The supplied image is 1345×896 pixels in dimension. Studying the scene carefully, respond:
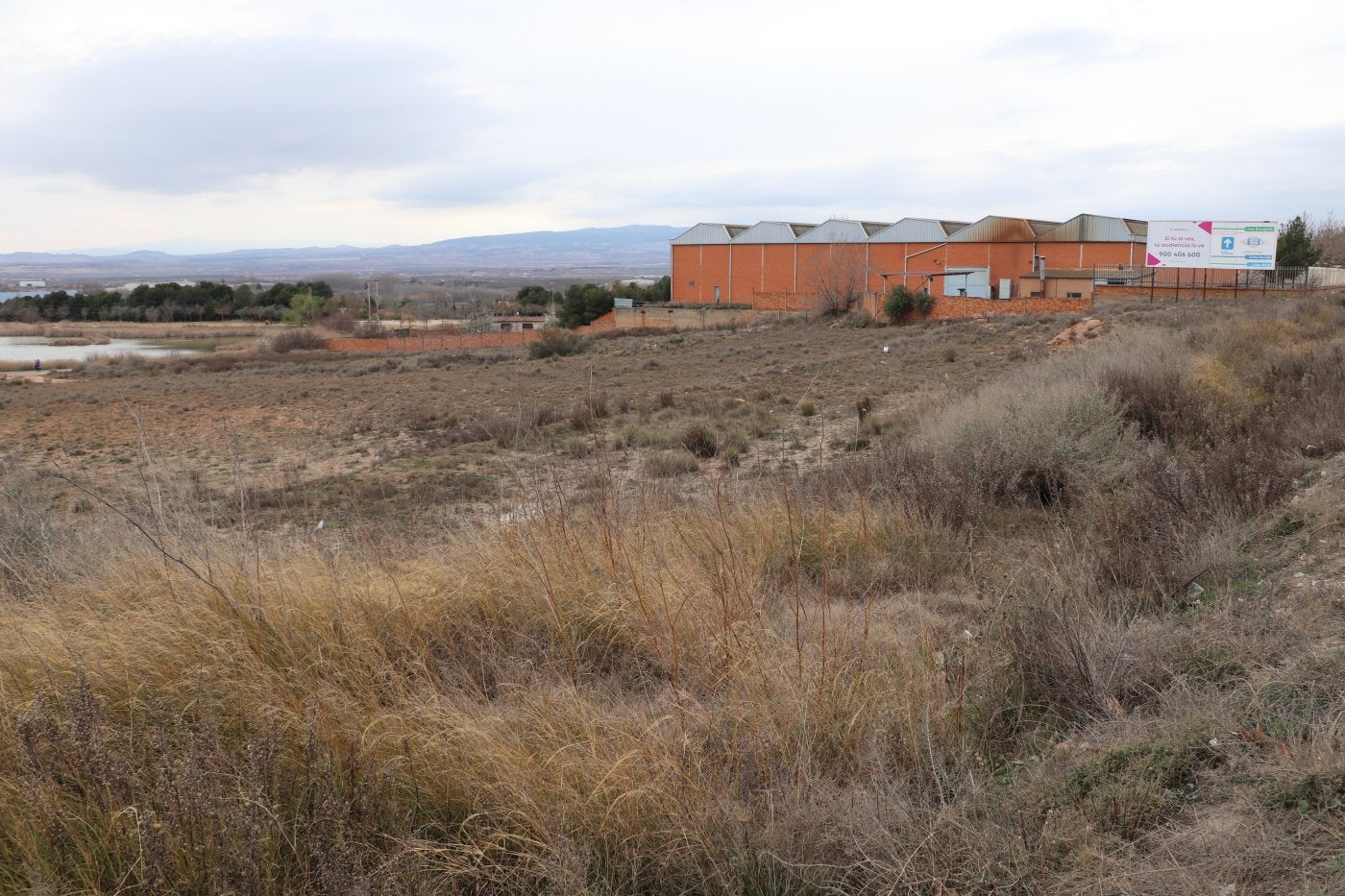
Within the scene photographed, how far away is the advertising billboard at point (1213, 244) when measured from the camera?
39219 mm

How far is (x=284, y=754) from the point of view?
3363 millimetres

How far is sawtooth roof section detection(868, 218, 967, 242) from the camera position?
199 feet

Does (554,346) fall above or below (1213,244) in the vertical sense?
below

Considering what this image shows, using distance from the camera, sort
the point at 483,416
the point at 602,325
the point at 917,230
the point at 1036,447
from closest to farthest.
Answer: the point at 1036,447 → the point at 483,416 → the point at 917,230 → the point at 602,325

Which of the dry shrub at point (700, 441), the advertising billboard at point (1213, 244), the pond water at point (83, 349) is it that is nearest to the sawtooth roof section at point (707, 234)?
the advertising billboard at point (1213, 244)

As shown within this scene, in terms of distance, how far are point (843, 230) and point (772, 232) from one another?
565 centimetres

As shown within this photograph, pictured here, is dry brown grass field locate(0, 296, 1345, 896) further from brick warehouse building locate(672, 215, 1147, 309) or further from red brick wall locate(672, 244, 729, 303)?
red brick wall locate(672, 244, 729, 303)

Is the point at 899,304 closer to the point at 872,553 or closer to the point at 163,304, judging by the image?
the point at 872,553

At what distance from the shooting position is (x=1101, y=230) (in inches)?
2202

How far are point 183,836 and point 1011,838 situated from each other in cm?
245

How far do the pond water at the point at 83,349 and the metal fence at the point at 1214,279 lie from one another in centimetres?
5986

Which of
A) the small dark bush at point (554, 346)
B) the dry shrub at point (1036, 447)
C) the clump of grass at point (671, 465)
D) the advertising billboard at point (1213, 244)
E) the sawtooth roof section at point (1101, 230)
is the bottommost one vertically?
the clump of grass at point (671, 465)

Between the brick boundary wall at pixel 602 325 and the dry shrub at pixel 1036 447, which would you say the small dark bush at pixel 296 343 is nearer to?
the brick boundary wall at pixel 602 325

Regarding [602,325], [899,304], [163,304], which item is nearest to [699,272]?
[602,325]
